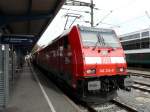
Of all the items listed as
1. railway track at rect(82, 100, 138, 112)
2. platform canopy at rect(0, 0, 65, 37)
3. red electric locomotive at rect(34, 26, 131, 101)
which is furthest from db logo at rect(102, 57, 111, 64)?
platform canopy at rect(0, 0, 65, 37)

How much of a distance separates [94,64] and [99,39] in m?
1.33

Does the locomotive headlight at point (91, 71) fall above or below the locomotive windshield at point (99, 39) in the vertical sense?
below

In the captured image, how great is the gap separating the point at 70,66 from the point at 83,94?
4.42 ft

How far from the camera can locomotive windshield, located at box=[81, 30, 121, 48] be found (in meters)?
10.2

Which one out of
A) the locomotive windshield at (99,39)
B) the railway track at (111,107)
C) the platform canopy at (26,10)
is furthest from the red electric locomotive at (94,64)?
the platform canopy at (26,10)

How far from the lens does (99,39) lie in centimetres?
1056

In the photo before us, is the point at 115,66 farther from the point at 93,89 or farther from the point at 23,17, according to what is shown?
the point at 23,17

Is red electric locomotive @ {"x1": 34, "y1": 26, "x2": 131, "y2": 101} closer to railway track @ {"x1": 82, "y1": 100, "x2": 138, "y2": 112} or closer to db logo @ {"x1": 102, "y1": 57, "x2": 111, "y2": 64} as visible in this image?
db logo @ {"x1": 102, "y1": 57, "x2": 111, "y2": 64}

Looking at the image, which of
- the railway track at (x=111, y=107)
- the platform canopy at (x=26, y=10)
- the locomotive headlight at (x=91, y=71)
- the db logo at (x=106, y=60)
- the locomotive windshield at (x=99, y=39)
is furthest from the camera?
the platform canopy at (x=26, y=10)

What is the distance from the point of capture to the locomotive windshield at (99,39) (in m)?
10.2

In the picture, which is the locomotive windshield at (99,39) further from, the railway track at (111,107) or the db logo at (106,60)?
the railway track at (111,107)

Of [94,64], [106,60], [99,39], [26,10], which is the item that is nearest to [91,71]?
[94,64]

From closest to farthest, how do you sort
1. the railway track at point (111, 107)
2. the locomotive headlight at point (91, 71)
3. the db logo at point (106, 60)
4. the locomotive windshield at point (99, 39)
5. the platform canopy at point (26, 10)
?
the railway track at point (111, 107) < the locomotive headlight at point (91, 71) < the db logo at point (106, 60) < the locomotive windshield at point (99, 39) < the platform canopy at point (26, 10)

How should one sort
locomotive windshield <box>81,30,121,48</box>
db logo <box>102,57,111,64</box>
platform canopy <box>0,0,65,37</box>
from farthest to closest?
platform canopy <box>0,0,65,37</box>
locomotive windshield <box>81,30,121,48</box>
db logo <box>102,57,111,64</box>
